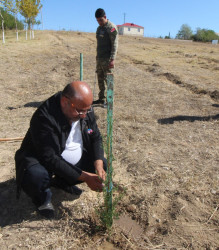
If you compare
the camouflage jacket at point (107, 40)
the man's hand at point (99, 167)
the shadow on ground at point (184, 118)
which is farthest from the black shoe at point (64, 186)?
the camouflage jacket at point (107, 40)

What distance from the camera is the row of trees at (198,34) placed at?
2249 inches

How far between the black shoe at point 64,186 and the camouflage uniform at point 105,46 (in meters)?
3.48

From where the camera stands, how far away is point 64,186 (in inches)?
105

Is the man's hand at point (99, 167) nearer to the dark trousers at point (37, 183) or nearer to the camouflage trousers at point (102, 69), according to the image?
the dark trousers at point (37, 183)

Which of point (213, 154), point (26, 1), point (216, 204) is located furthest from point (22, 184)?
point (26, 1)

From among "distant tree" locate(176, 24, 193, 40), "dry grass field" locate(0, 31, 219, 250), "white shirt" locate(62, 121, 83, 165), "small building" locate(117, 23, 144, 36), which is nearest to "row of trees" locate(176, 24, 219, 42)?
"distant tree" locate(176, 24, 193, 40)

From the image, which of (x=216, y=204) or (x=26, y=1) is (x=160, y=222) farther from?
(x=26, y=1)

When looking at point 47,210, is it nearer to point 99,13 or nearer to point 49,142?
point 49,142

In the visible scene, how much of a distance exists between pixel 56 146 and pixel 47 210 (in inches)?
23.9

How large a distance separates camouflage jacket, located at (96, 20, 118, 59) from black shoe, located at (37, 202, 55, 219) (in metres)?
3.94

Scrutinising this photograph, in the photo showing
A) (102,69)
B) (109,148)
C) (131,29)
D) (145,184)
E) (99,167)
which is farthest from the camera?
(131,29)

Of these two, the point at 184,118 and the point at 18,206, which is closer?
the point at 18,206

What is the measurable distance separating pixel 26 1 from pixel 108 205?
23831 millimetres

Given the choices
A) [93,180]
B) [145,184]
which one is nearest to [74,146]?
[93,180]
